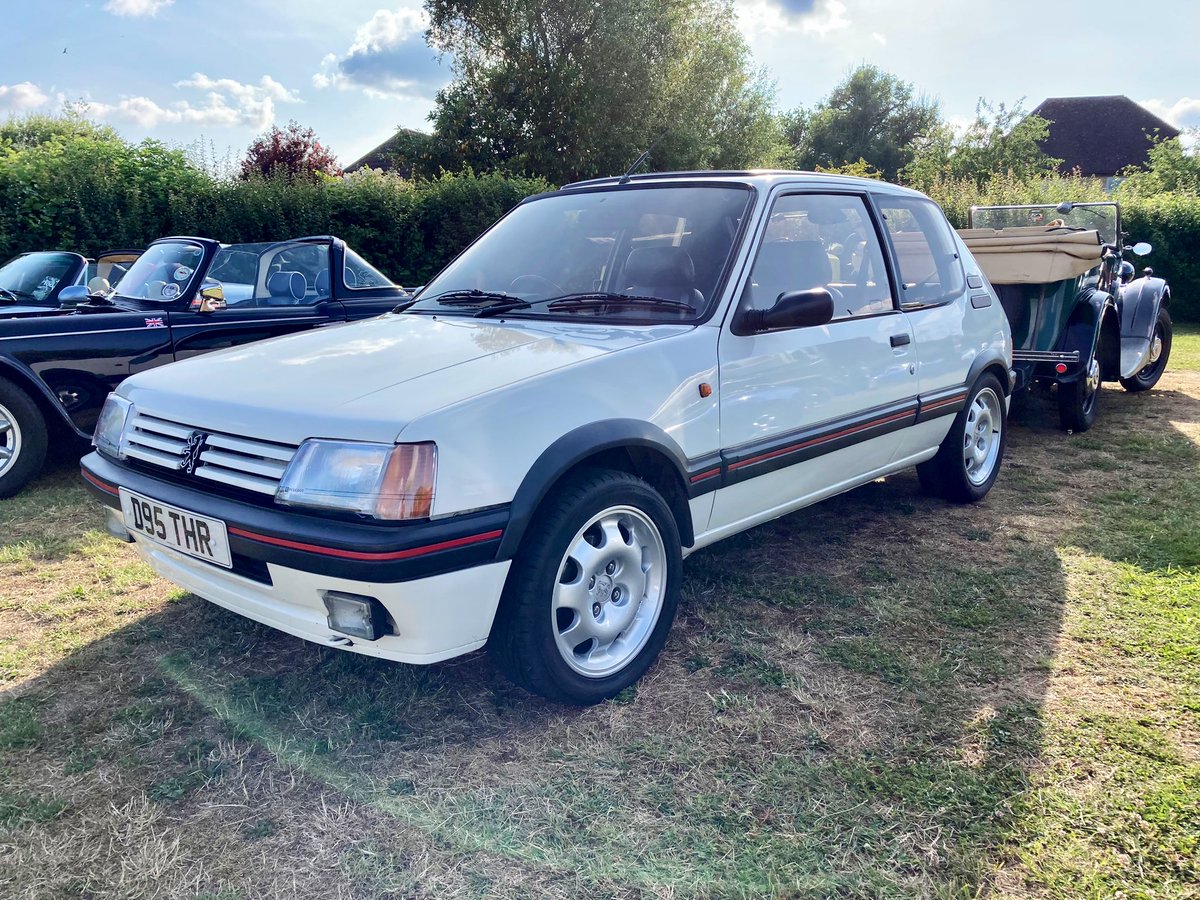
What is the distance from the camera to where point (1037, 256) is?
6117mm

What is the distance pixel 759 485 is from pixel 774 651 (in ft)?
2.03

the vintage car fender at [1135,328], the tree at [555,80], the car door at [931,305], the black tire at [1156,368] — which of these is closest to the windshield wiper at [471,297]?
the car door at [931,305]

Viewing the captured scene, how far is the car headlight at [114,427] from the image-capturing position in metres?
2.84

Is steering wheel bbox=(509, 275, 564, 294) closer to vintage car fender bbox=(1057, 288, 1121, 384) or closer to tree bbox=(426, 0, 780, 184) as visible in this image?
vintage car fender bbox=(1057, 288, 1121, 384)

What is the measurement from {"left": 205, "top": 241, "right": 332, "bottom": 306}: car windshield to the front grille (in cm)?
310

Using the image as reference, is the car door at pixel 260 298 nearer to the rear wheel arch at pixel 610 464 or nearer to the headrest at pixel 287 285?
the headrest at pixel 287 285

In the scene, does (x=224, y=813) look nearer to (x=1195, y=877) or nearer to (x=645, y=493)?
(x=645, y=493)

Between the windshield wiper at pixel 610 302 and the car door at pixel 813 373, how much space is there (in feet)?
0.76

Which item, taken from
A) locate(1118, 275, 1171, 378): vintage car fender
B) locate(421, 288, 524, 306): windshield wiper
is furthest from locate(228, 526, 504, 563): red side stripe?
locate(1118, 275, 1171, 378): vintage car fender

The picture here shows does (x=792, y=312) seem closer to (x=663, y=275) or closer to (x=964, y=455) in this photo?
(x=663, y=275)

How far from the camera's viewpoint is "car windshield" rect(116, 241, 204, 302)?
5430mm

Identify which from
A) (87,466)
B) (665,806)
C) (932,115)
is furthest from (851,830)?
(932,115)

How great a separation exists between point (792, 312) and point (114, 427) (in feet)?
7.93

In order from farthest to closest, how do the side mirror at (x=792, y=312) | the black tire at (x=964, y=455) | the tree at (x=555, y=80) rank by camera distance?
the tree at (x=555, y=80) → the black tire at (x=964, y=455) → the side mirror at (x=792, y=312)
